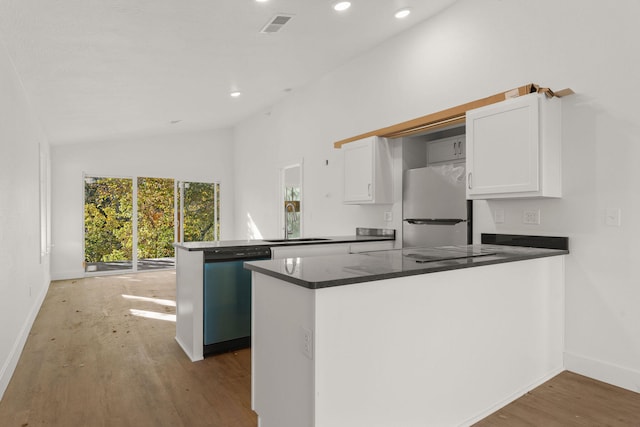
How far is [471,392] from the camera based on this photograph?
6.82ft

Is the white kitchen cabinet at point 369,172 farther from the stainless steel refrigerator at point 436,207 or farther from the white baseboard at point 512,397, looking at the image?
the white baseboard at point 512,397

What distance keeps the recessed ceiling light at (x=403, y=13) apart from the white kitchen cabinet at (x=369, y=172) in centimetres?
120

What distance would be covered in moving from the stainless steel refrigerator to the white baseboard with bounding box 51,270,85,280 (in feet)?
19.6

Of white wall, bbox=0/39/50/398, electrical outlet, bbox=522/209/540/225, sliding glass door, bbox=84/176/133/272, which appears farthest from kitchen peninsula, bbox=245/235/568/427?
sliding glass door, bbox=84/176/133/272

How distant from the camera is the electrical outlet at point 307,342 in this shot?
153 cm

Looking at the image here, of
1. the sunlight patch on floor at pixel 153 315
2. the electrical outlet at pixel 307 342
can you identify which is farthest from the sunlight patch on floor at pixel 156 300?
the electrical outlet at pixel 307 342

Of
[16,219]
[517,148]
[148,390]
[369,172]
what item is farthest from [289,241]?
[16,219]

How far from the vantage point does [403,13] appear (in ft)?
12.3

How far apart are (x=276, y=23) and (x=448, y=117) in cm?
176

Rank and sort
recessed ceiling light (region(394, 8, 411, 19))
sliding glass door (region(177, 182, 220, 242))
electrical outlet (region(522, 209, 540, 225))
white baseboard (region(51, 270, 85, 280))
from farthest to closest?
sliding glass door (region(177, 182, 220, 242))
white baseboard (region(51, 270, 85, 280))
recessed ceiling light (region(394, 8, 411, 19))
electrical outlet (region(522, 209, 540, 225))

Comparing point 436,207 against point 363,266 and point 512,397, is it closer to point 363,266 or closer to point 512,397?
point 512,397

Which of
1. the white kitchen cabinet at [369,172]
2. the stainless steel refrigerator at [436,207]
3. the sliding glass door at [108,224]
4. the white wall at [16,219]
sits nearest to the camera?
the white wall at [16,219]

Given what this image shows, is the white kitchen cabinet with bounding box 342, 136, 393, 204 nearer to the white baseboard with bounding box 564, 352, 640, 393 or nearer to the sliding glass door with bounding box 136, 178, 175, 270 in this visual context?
the white baseboard with bounding box 564, 352, 640, 393

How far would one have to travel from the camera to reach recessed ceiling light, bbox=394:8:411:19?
3.70 m
